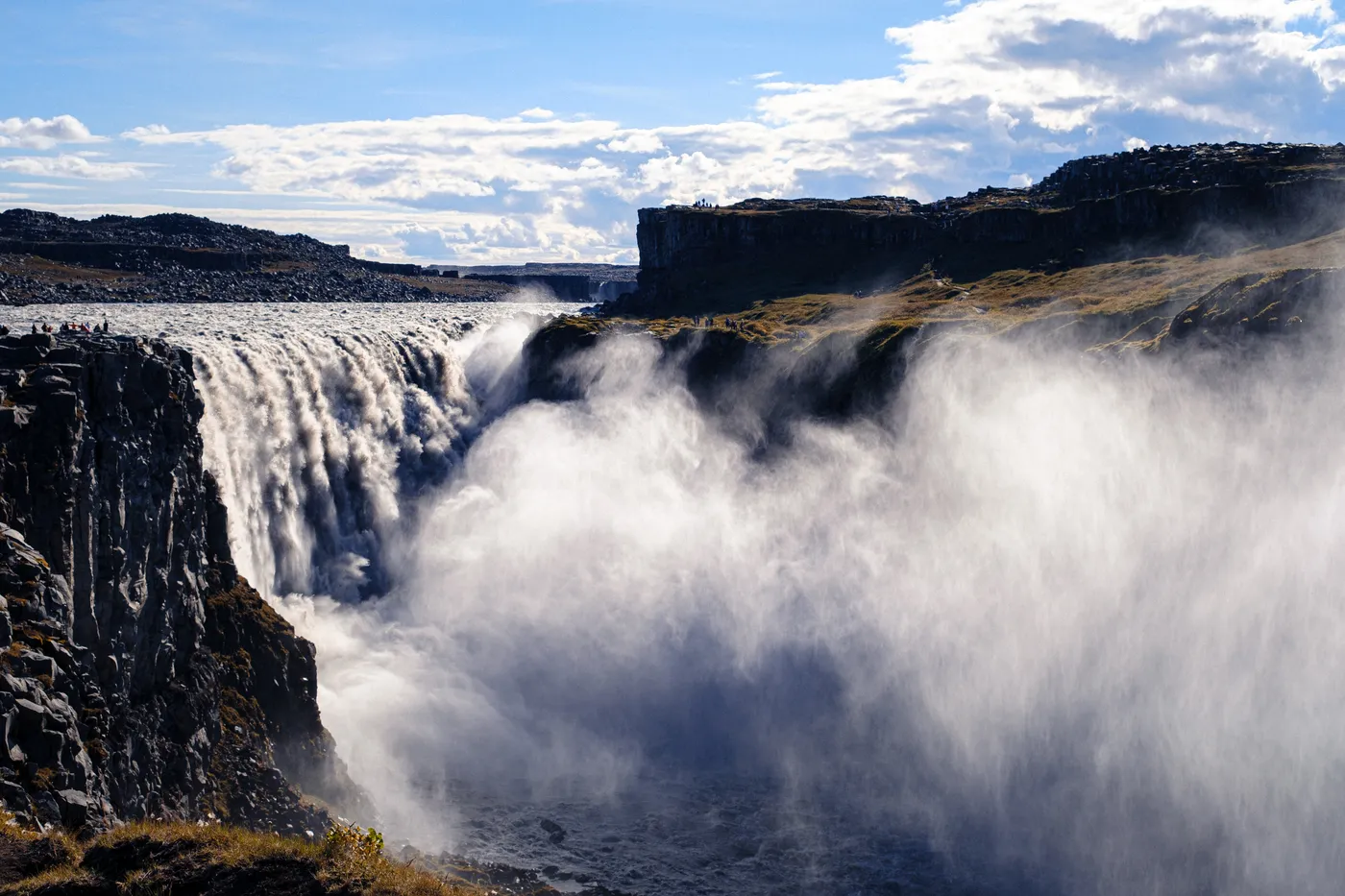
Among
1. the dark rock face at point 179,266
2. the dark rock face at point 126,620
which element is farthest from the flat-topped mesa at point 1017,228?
the dark rock face at point 126,620

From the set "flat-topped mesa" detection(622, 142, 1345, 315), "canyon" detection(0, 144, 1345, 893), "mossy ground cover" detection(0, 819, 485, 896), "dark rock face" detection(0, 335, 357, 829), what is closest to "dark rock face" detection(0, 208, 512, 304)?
"canyon" detection(0, 144, 1345, 893)

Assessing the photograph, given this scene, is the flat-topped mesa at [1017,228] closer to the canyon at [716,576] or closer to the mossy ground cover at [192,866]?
the canyon at [716,576]

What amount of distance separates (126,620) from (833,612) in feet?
135

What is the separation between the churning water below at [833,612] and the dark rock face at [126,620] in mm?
7287

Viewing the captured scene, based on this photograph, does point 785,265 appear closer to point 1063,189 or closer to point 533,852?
point 1063,189

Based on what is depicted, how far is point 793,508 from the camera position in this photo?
85.1 meters

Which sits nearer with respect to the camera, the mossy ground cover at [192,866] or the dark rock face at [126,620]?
the mossy ground cover at [192,866]

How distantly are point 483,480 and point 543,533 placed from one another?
38.1 ft

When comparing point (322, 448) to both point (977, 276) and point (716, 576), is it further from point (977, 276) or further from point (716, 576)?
point (977, 276)

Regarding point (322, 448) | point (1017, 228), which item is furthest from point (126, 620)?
point (1017, 228)

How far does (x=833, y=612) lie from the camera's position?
229ft

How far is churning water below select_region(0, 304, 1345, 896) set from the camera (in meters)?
48.6

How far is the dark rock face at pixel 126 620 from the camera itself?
30.2 metres

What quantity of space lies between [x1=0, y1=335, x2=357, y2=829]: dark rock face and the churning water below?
7.29 m
